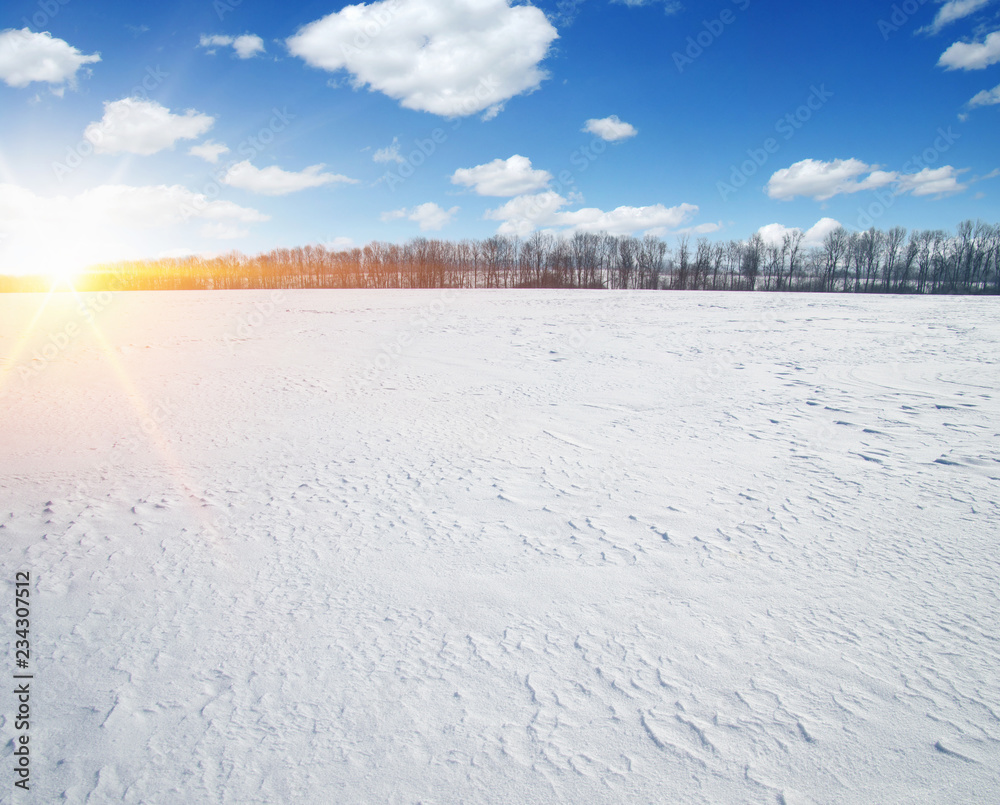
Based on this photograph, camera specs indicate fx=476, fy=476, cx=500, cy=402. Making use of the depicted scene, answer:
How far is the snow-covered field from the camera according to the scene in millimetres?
Result: 1823

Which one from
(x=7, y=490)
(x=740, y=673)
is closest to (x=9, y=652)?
(x=7, y=490)

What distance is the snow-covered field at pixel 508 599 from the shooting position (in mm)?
1823

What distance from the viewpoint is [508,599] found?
8.92 ft

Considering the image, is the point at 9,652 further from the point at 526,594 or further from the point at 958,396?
the point at 958,396

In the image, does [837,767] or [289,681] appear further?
[289,681]

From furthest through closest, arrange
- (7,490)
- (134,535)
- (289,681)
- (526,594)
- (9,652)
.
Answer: (7,490), (134,535), (526,594), (9,652), (289,681)

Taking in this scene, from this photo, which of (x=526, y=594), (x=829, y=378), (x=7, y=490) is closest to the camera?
(x=526, y=594)

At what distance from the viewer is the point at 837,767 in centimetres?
179

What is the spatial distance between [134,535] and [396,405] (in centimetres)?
347

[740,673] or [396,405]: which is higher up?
[396,405]

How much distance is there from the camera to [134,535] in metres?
3.37

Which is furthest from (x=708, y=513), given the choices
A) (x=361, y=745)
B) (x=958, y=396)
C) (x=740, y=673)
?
(x=958, y=396)

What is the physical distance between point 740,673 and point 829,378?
7218 millimetres

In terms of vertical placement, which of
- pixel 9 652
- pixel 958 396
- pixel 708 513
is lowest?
pixel 9 652
